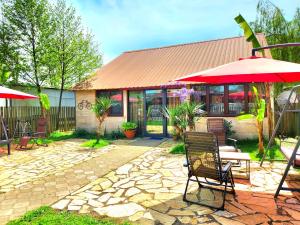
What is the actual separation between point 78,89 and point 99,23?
18.1 ft

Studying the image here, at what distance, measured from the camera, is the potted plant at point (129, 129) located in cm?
1260

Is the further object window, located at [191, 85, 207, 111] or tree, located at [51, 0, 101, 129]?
tree, located at [51, 0, 101, 129]

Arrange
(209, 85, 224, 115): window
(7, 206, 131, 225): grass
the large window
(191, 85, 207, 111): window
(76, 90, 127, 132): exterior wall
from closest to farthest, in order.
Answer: (7, 206, 131, 225): grass → the large window → (209, 85, 224, 115): window → (191, 85, 207, 111): window → (76, 90, 127, 132): exterior wall

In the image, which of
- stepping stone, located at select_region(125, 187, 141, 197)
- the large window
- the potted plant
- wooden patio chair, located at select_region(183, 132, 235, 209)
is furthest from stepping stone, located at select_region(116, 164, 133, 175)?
the large window

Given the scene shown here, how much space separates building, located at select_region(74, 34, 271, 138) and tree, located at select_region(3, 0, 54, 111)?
9.28 ft

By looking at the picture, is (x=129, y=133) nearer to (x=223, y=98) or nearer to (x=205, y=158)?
(x=223, y=98)

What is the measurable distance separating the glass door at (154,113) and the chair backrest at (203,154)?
8.37 metres

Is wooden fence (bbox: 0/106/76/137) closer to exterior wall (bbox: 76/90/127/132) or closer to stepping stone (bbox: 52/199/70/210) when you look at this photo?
exterior wall (bbox: 76/90/127/132)

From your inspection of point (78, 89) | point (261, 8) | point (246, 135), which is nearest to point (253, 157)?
point (246, 135)

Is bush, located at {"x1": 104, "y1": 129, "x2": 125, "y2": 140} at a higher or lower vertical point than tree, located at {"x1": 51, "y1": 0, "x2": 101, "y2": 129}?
lower

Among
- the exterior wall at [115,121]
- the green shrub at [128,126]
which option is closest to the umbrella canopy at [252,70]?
the green shrub at [128,126]

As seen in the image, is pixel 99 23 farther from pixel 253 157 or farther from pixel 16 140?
pixel 253 157

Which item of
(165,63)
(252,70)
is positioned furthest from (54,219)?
(165,63)

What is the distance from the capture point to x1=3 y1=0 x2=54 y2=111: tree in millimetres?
13445
